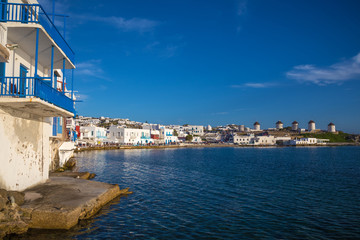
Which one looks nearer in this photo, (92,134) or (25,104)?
(25,104)

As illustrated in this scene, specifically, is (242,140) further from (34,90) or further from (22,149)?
(34,90)

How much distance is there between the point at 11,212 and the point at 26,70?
7329 millimetres

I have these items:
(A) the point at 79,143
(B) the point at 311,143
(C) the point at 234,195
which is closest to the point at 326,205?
(C) the point at 234,195

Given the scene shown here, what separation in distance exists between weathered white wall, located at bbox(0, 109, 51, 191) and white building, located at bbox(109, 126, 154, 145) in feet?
280

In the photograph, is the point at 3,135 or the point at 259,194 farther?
the point at 259,194

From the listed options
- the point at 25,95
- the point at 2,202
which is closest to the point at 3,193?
the point at 2,202

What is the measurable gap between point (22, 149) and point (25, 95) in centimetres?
355

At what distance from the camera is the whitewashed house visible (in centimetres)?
1066

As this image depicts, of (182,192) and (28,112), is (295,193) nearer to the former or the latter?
(182,192)

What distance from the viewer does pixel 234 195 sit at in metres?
18.0

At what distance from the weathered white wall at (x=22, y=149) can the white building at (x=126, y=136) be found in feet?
280

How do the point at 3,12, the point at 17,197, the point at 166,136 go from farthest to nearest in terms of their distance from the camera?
the point at 166,136 < the point at 3,12 < the point at 17,197

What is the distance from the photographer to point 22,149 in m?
12.4

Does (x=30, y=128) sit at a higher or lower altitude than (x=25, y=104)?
lower
